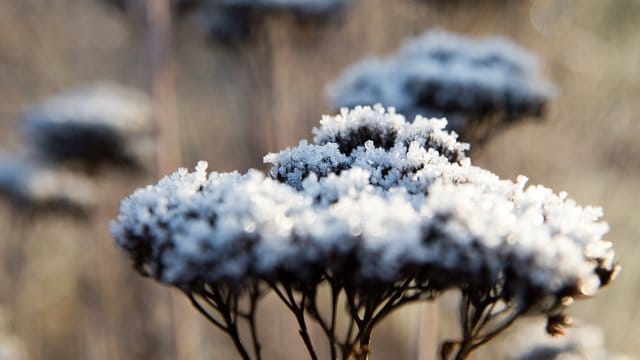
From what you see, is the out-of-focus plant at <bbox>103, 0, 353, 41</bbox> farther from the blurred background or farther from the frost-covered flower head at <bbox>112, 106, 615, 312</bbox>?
the frost-covered flower head at <bbox>112, 106, 615, 312</bbox>

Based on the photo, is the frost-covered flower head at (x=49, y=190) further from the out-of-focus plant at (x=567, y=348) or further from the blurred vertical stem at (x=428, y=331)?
the out-of-focus plant at (x=567, y=348)

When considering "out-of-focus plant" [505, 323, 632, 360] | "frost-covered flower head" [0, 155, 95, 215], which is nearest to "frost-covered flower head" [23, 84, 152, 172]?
"frost-covered flower head" [0, 155, 95, 215]

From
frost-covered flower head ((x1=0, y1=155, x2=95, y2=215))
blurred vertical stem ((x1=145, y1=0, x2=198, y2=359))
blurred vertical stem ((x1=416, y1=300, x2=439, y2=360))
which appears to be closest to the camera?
blurred vertical stem ((x1=416, y1=300, x2=439, y2=360))

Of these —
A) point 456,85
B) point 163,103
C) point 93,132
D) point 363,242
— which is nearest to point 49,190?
point 93,132

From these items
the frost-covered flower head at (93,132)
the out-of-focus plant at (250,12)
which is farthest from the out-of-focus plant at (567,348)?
the frost-covered flower head at (93,132)

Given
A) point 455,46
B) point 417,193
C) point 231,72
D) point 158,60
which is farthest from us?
point 231,72

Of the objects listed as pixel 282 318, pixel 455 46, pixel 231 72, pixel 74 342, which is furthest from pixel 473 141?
pixel 231 72

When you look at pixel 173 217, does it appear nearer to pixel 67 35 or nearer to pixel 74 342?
pixel 74 342
